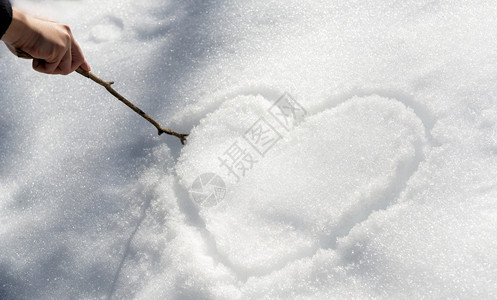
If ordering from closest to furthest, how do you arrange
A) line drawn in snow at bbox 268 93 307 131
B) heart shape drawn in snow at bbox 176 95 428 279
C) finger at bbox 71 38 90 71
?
1. finger at bbox 71 38 90 71
2. heart shape drawn in snow at bbox 176 95 428 279
3. line drawn in snow at bbox 268 93 307 131

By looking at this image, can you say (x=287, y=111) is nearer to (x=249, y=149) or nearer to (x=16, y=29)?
(x=249, y=149)

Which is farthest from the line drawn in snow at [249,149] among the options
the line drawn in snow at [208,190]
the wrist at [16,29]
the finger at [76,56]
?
the wrist at [16,29]

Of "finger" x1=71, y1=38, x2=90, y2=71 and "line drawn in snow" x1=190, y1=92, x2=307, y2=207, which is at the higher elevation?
"finger" x1=71, y1=38, x2=90, y2=71

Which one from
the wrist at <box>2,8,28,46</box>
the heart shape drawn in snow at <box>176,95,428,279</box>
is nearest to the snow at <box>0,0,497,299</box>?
the heart shape drawn in snow at <box>176,95,428,279</box>

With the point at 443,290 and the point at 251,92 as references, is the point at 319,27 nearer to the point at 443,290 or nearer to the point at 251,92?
the point at 251,92

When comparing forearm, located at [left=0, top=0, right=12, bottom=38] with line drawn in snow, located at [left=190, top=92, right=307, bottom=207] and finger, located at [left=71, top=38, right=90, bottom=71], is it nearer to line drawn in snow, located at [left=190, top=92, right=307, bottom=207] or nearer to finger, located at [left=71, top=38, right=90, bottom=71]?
finger, located at [left=71, top=38, right=90, bottom=71]

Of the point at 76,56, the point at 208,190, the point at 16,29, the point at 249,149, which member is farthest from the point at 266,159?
the point at 16,29
